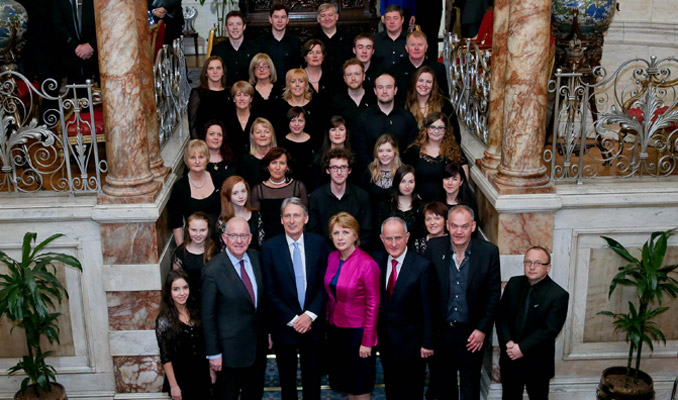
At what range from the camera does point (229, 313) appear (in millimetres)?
5535

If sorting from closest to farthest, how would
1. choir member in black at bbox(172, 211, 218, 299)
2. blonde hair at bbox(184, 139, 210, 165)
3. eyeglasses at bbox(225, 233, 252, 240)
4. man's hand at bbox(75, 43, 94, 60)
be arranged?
eyeglasses at bbox(225, 233, 252, 240), choir member in black at bbox(172, 211, 218, 299), blonde hair at bbox(184, 139, 210, 165), man's hand at bbox(75, 43, 94, 60)

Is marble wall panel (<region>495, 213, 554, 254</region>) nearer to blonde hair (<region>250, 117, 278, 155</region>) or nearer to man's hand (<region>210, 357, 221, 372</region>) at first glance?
blonde hair (<region>250, 117, 278, 155</region>)

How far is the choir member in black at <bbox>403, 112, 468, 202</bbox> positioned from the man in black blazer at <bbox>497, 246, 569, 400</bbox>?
3.28 ft

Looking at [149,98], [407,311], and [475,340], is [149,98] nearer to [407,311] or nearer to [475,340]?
[407,311]

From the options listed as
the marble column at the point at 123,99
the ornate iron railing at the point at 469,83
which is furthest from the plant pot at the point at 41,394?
the ornate iron railing at the point at 469,83

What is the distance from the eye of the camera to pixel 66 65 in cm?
786

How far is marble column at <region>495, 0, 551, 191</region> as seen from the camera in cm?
593

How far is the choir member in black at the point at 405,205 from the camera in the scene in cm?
601

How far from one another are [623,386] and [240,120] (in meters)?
3.65

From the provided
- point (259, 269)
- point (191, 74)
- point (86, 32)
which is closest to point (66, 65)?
point (86, 32)

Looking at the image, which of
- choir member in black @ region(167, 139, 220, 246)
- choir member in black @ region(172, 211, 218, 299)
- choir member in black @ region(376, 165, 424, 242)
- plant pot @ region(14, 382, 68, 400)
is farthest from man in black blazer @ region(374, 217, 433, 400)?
plant pot @ region(14, 382, 68, 400)

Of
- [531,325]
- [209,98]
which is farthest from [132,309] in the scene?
[531,325]

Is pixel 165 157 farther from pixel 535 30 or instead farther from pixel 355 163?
pixel 535 30

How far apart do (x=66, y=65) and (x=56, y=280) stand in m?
2.75
